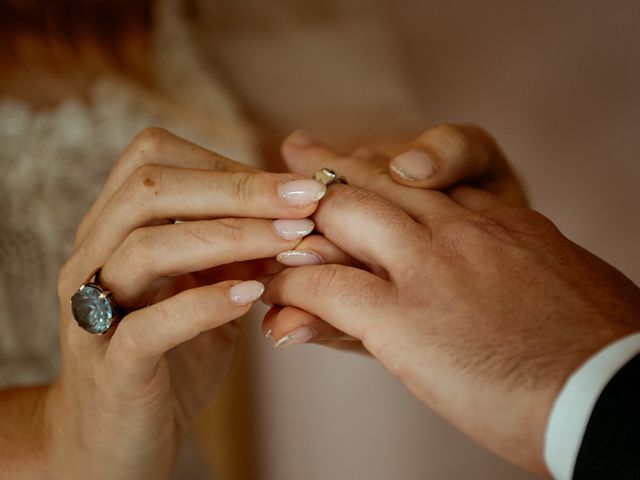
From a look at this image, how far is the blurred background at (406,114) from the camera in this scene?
109cm

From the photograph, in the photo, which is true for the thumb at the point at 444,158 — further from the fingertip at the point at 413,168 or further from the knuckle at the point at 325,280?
the knuckle at the point at 325,280

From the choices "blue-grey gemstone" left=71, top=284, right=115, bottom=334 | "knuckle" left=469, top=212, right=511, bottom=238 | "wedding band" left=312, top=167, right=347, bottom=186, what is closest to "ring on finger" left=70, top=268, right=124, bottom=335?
"blue-grey gemstone" left=71, top=284, right=115, bottom=334

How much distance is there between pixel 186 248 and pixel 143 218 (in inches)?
2.2

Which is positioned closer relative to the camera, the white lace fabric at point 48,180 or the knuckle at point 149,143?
the knuckle at point 149,143

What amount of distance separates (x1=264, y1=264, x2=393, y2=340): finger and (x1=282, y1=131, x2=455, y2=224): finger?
9 centimetres

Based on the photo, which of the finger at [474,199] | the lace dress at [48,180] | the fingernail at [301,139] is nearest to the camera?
the finger at [474,199]

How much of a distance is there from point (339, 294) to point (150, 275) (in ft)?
0.55

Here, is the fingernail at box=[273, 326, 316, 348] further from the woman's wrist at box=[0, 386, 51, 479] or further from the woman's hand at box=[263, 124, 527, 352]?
the woman's wrist at box=[0, 386, 51, 479]

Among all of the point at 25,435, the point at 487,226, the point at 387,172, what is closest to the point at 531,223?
the point at 487,226

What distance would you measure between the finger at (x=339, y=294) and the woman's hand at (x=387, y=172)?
0.06 feet

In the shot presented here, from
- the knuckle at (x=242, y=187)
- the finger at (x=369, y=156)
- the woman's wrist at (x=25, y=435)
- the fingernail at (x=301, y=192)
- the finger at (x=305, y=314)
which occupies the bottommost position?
→ the woman's wrist at (x=25, y=435)

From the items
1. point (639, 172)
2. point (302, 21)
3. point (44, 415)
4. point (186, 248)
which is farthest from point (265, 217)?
point (302, 21)

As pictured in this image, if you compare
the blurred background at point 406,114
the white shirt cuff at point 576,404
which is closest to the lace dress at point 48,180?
the blurred background at point 406,114

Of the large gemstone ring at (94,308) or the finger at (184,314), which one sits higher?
the large gemstone ring at (94,308)
